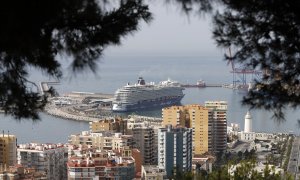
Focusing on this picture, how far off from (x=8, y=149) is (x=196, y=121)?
4.82m

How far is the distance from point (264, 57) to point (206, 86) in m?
29.8

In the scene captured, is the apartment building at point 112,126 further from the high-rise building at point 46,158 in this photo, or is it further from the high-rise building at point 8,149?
the high-rise building at point 8,149

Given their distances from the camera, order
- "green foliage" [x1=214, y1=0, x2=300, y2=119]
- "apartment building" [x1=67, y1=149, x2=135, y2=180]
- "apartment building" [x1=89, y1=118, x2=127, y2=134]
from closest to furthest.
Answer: "green foliage" [x1=214, y1=0, x2=300, y2=119] < "apartment building" [x1=67, y1=149, x2=135, y2=180] < "apartment building" [x1=89, y1=118, x2=127, y2=134]

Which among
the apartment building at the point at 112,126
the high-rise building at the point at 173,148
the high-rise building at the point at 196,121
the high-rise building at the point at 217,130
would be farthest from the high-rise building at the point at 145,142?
the high-rise building at the point at 217,130

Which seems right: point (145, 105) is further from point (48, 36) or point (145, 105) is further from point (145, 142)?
point (48, 36)

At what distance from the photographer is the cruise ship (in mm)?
21656

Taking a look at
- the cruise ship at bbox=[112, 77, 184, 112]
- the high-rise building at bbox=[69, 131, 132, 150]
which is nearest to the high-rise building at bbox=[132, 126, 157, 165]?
the high-rise building at bbox=[69, 131, 132, 150]

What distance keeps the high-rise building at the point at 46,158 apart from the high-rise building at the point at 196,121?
12.4 ft

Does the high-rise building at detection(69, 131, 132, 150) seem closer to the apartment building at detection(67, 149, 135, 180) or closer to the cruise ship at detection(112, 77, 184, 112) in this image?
the apartment building at detection(67, 149, 135, 180)

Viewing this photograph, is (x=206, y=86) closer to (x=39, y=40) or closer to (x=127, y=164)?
(x=127, y=164)

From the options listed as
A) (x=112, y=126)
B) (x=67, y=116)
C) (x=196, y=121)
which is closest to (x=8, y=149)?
(x=112, y=126)

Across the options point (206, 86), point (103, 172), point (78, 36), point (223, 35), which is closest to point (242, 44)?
point (223, 35)

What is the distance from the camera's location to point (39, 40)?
131cm

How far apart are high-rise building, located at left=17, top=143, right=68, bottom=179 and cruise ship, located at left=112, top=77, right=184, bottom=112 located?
11712 mm
